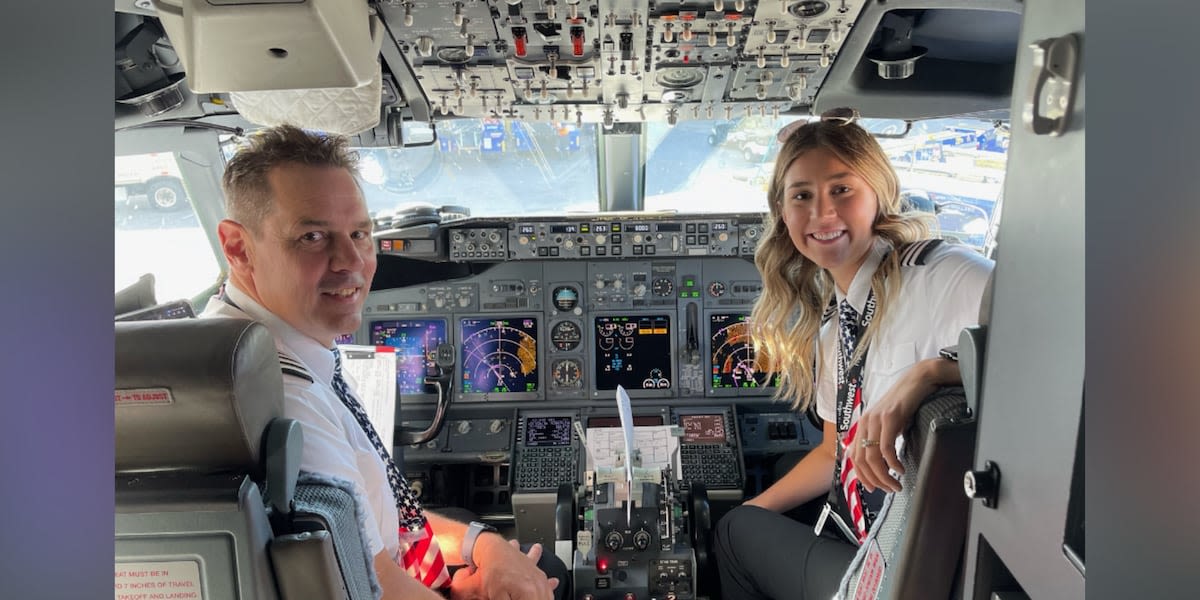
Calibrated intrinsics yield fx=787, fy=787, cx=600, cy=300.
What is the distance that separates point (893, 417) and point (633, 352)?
9.49 feet

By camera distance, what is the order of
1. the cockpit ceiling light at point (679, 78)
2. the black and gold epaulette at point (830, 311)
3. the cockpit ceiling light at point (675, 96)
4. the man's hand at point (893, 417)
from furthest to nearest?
the cockpit ceiling light at point (675, 96)
the cockpit ceiling light at point (679, 78)
the black and gold epaulette at point (830, 311)
the man's hand at point (893, 417)

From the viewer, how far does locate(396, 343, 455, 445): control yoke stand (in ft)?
11.1

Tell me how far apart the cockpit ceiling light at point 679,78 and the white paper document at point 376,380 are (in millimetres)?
1597

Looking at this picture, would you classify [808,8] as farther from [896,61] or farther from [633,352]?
[633,352]

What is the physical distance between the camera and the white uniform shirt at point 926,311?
64.3 inches

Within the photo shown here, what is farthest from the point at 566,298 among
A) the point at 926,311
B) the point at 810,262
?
the point at 926,311

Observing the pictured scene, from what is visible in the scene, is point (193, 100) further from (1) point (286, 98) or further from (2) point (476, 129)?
(2) point (476, 129)

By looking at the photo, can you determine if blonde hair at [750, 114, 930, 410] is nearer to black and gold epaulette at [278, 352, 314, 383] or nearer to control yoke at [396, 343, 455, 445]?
black and gold epaulette at [278, 352, 314, 383]

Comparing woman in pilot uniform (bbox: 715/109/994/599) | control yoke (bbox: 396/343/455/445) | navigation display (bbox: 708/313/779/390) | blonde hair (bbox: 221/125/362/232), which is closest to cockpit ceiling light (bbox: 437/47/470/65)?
blonde hair (bbox: 221/125/362/232)

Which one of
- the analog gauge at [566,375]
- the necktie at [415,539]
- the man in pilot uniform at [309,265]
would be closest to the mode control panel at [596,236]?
the analog gauge at [566,375]

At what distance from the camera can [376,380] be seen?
3.33 metres

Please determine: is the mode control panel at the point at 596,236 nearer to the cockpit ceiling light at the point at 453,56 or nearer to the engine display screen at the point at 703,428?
the engine display screen at the point at 703,428

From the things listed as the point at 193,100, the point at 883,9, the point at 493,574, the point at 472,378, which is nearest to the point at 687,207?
the point at 472,378

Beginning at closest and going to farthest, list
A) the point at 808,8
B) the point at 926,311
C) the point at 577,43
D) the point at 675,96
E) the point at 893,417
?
the point at 893,417 → the point at 926,311 → the point at 808,8 → the point at 577,43 → the point at 675,96
